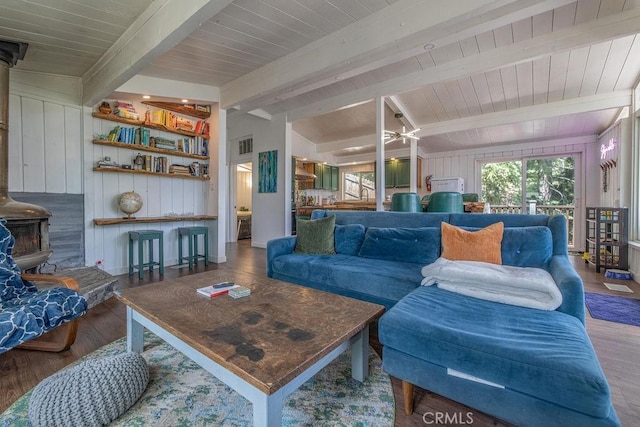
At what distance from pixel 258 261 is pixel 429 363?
3870mm

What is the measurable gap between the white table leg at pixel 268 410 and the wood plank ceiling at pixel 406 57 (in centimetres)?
252

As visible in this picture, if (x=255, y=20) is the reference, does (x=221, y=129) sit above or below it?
below

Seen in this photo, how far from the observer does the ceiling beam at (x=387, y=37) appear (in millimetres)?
Answer: 2307

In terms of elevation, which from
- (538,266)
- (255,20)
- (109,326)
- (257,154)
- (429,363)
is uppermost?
(255,20)

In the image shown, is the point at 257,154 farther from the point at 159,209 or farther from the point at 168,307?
the point at 168,307

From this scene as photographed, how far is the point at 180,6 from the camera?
2139 millimetres

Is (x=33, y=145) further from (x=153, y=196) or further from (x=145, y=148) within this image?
(x=153, y=196)

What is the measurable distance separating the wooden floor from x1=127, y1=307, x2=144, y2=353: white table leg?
1.18ft

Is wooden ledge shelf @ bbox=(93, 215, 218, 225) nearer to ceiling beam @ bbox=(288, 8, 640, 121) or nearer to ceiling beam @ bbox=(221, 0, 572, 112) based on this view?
ceiling beam @ bbox=(221, 0, 572, 112)

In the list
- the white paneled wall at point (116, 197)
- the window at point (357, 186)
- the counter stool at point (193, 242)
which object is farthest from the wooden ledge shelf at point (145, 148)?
the window at point (357, 186)

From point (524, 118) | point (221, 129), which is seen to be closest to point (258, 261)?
point (221, 129)

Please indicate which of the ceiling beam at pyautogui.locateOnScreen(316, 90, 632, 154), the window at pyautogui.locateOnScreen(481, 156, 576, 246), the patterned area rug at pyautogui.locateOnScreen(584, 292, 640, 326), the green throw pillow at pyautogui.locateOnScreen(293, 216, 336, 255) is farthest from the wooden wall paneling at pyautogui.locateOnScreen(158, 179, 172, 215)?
the window at pyautogui.locateOnScreen(481, 156, 576, 246)

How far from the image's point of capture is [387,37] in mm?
2695

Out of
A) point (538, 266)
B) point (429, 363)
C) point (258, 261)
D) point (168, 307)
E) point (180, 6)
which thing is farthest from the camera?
point (258, 261)
